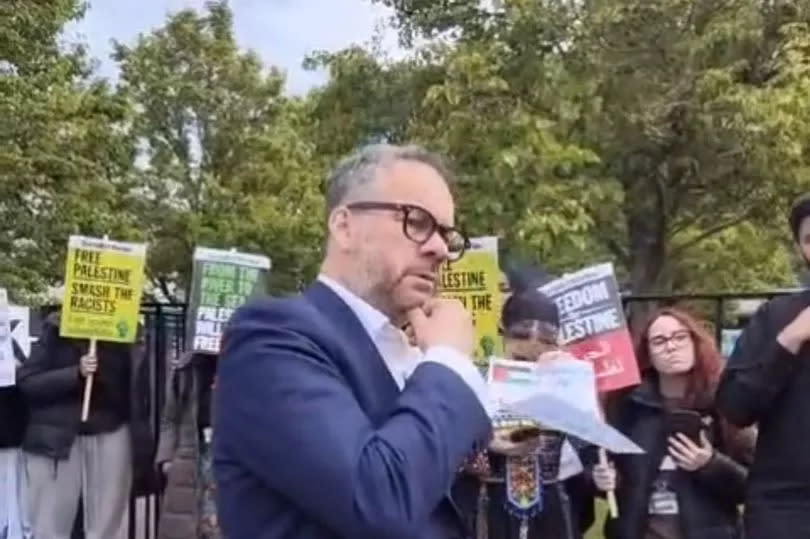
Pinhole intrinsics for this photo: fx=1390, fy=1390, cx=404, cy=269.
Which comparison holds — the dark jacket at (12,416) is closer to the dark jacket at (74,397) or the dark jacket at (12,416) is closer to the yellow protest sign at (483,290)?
the dark jacket at (74,397)

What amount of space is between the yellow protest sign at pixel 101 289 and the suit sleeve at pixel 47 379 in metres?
0.28

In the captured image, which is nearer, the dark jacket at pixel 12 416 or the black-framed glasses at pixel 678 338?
the black-framed glasses at pixel 678 338

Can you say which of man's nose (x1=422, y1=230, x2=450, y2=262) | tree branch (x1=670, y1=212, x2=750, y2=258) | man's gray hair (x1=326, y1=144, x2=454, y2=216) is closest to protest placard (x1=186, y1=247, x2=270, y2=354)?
man's gray hair (x1=326, y1=144, x2=454, y2=216)

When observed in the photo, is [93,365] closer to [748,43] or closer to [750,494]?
[750,494]

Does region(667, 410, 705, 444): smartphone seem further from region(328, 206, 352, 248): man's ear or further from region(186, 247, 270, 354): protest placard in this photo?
region(328, 206, 352, 248): man's ear

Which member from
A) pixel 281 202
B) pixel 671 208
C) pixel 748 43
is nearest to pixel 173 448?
pixel 748 43

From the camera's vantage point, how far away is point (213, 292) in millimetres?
5789

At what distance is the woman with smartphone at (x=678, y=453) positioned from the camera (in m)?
4.38

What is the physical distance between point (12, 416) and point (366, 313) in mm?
5131

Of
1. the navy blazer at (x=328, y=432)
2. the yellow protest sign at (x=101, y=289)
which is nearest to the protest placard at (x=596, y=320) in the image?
the yellow protest sign at (x=101, y=289)

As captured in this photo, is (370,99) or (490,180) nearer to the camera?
(490,180)

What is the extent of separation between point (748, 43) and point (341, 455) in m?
14.4

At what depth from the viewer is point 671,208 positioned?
17156 mm

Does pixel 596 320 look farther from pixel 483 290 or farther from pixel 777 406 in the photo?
pixel 777 406
